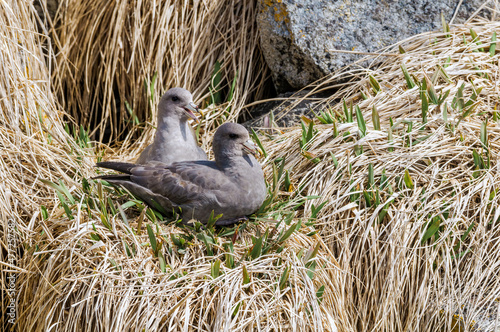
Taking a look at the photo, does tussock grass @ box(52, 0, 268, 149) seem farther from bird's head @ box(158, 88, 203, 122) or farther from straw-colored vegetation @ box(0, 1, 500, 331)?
bird's head @ box(158, 88, 203, 122)

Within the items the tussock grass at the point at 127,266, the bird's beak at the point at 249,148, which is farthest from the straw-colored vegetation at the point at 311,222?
the bird's beak at the point at 249,148

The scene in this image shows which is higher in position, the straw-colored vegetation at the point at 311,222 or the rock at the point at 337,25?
the rock at the point at 337,25

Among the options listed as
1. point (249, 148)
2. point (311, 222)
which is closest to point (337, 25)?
point (249, 148)

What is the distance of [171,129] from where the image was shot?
3324 millimetres

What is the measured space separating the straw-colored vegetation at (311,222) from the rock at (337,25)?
4.5 inches

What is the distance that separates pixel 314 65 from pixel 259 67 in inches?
19.1

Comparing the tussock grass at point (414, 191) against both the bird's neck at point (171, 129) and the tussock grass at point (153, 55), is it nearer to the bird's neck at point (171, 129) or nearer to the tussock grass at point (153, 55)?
the bird's neck at point (171, 129)

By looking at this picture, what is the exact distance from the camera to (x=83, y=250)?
2.66 meters

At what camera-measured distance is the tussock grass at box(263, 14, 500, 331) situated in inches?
107

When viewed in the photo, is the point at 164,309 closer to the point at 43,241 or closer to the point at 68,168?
the point at 43,241

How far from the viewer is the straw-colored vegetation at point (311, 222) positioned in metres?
2.53

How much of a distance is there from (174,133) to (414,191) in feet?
4.28

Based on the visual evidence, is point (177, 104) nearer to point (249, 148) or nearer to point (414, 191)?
point (249, 148)

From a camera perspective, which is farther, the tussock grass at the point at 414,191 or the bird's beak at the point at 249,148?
the bird's beak at the point at 249,148
